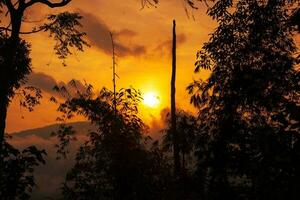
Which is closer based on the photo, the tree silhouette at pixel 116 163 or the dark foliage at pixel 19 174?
the dark foliage at pixel 19 174

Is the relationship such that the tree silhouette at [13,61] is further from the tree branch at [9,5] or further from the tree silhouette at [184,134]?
the tree silhouette at [184,134]

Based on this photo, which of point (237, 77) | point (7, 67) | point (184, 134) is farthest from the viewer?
point (184, 134)

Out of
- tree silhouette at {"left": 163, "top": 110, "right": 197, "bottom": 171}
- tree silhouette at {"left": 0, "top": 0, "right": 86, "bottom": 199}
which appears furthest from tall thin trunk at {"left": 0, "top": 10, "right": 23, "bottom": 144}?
tree silhouette at {"left": 163, "top": 110, "right": 197, "bottom": 171}

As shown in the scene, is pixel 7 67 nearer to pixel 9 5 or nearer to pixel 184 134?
pixel 9 5

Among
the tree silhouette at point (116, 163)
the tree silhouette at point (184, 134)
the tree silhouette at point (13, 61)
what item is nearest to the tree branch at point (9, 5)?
the tree silhouette at point (13, 61)

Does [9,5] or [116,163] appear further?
[116,163]

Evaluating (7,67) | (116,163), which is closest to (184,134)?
(116,163)

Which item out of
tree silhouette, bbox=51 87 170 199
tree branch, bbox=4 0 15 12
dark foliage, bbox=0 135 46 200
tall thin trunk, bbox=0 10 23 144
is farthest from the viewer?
tree silhouette, bbox=51 87 170 199

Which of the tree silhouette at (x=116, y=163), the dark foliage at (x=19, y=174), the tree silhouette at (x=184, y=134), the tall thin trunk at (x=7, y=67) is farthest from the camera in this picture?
the tree silhouette at (x=184, y=134)

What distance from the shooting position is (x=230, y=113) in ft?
66.3

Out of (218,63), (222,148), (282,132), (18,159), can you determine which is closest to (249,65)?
(218,63)

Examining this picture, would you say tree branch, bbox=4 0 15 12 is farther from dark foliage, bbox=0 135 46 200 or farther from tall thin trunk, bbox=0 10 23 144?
dark foliage, bbox=0 135 46 200

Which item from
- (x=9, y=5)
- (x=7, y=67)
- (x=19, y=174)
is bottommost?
(x=19, y=174)

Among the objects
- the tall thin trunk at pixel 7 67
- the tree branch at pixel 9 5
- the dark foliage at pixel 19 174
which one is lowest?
the dark foliage at pixel 19 174
